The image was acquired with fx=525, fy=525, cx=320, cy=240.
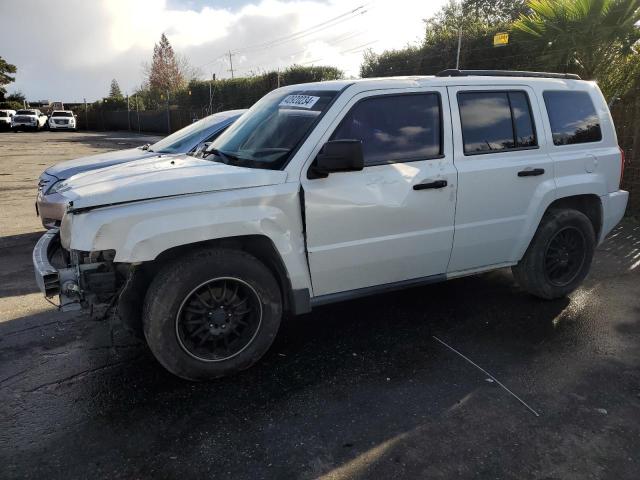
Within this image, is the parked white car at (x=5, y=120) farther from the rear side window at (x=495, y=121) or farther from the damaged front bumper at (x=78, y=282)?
the rear side window at (x=495, y=121)

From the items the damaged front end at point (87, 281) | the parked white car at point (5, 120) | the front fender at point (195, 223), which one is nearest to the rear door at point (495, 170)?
the front fender at point (195, 223)

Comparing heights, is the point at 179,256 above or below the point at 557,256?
above

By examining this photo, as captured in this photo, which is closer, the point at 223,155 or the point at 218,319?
the point at 218,319

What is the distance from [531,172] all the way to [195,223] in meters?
2.82

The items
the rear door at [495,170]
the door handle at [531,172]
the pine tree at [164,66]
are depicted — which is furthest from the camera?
the pine tree at [164,66]

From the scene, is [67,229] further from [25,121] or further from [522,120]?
[25,121]

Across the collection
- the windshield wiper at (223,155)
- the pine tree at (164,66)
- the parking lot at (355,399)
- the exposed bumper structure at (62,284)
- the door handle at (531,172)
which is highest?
the pine tree at (164,66)

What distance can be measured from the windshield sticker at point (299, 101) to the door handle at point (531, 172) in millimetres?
1810

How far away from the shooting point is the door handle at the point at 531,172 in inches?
171

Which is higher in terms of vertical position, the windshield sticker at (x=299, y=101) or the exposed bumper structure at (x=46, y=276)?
the windshield sticker at (x=299, y=101)

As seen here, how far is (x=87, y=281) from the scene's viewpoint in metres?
3.26

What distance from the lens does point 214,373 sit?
3.48 meters

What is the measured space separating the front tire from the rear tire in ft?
8.08

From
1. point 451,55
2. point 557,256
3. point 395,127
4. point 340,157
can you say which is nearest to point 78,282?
point 340,157
